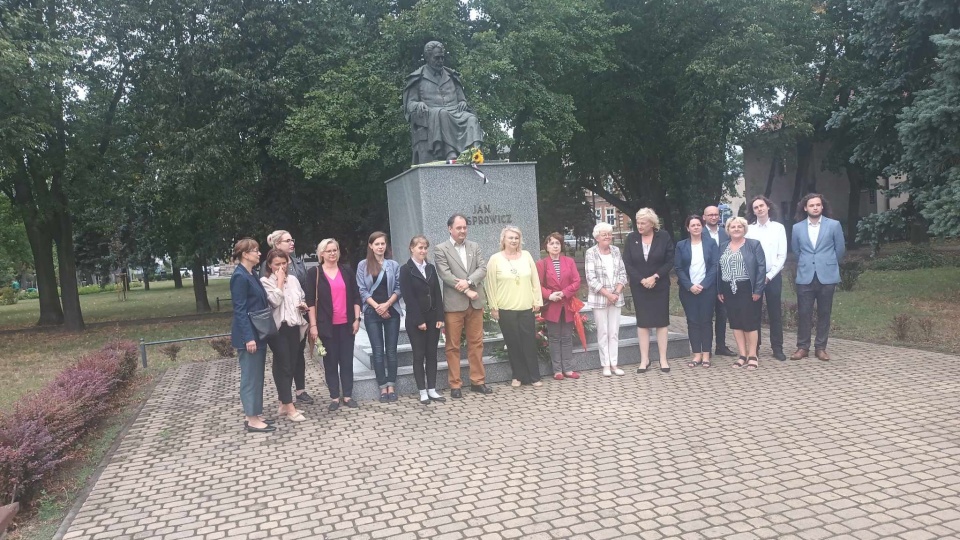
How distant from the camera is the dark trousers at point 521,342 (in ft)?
24.3

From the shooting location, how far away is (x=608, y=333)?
7.94 meters

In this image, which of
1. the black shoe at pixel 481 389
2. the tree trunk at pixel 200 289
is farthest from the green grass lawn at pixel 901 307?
the tree trunk at pixel 200 289

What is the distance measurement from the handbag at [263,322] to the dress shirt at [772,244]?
5.37 metres

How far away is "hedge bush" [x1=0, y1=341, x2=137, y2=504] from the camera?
462 cm

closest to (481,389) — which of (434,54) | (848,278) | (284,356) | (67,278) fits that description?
(284,356)

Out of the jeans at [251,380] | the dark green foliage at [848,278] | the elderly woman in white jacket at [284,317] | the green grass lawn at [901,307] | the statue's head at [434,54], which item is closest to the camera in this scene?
the jeans at [251,380]

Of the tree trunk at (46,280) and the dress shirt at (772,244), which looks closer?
the dress shirt at (772,244)

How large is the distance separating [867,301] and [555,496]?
41.6ft

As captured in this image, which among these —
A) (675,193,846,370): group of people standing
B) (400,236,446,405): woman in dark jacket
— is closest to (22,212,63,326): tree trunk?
(400,236,446,405): woman in dark jacket

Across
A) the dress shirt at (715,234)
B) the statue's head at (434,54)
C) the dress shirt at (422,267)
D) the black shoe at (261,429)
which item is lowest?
the black shoe at (261,429)

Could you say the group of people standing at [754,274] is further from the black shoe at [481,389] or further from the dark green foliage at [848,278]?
the dark green foliage at [848,278]

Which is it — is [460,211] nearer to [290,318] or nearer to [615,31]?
[290,318]

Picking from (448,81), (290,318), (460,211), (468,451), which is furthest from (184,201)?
(468,451)

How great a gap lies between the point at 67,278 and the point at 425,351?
16.4m
